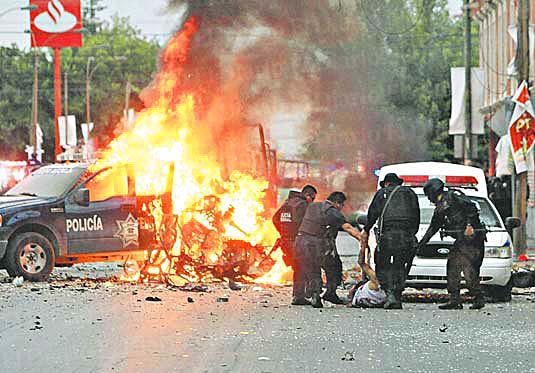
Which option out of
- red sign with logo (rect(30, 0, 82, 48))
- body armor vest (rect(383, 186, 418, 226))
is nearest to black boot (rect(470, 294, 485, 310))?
body armor vest (rect(383, 186, 418, 226))

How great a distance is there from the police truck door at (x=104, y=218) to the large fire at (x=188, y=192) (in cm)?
23

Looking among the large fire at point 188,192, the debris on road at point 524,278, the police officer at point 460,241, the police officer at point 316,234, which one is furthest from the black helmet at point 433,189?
the large fire at point 188,192

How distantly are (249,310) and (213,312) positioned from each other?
1.63 ft

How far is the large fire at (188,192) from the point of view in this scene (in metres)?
17.6

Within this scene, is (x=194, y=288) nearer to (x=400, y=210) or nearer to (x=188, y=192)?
(x=188, y=192)

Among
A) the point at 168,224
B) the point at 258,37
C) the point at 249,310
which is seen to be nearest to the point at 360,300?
the point at 249,310

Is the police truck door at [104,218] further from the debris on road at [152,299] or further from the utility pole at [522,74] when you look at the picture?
the utility pole at [522,74]

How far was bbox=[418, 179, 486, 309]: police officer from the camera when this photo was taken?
14391 mm

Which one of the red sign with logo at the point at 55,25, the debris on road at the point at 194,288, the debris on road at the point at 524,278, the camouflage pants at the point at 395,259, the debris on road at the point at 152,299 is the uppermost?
the red sign with logo at the point at 55,25

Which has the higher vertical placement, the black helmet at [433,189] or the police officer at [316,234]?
the black helmet at [433,189]

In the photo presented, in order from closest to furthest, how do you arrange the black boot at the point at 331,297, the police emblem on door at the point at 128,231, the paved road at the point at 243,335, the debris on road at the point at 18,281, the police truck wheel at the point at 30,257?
the paved road at the point at 243,335 → the black boot at the point at 331,297 → the debris on road at the point at 18,281 → the police truck wheel at the point at 30,257 → the police emblem on door at the point at 128,231

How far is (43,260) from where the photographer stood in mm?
17578

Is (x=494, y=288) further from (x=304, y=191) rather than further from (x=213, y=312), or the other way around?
(x=213, y=312)

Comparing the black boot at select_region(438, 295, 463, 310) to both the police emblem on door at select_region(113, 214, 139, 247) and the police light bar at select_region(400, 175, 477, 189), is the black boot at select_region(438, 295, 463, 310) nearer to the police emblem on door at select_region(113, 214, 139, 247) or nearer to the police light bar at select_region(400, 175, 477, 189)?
the police light bar at select_region(400, 175, 477, 189)
